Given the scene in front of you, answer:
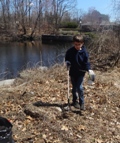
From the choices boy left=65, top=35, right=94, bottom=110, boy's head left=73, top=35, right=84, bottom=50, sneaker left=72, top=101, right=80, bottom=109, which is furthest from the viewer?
sneaker left=72, top=101, right=80, bottom=109

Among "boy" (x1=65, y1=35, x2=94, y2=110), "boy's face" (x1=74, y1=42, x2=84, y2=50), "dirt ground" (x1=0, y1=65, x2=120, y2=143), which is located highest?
"boy's face" (x1=74, y1=42, x2=84, y2=50)

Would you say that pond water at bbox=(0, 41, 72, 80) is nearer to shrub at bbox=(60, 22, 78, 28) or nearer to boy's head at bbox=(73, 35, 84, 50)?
boy's head at bbox=(73, 35, 84, 50)

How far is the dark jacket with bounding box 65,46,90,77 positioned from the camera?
5.14 m

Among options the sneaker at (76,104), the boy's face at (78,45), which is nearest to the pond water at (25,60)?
the sneaker at (76,104)

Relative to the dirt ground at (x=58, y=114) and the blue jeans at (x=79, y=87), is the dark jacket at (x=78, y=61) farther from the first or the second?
the dirt ground at (x=58, y=114)

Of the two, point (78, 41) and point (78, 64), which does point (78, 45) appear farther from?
point (78, 64)

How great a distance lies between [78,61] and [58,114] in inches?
41.5

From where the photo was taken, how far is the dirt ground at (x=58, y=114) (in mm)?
4332

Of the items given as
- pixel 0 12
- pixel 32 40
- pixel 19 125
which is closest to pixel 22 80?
pixel 19 125

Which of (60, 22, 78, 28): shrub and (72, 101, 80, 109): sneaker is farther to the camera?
(60, 22, 78, 28): shrub

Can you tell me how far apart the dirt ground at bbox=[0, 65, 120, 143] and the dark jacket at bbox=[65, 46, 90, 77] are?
76cm

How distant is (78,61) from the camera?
5176 millimetres

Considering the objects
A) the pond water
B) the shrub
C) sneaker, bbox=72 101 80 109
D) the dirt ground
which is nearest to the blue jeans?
sneaker, bbox=72 101 80 109

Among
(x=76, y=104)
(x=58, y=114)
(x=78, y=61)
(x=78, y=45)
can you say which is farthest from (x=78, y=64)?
(x=58, y=114)
